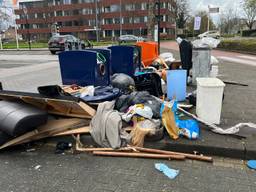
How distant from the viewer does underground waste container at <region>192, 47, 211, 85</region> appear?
7.36 metres

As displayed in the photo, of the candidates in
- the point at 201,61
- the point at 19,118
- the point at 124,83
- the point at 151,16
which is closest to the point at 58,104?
the point at 19,118

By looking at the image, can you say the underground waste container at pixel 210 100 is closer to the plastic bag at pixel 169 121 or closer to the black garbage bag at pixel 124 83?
the plastic bag at pixel 169 121

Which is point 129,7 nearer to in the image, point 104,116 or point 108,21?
point 108,21

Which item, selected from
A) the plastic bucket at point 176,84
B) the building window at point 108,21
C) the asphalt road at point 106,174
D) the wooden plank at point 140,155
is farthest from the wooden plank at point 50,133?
the building window at point 108,21

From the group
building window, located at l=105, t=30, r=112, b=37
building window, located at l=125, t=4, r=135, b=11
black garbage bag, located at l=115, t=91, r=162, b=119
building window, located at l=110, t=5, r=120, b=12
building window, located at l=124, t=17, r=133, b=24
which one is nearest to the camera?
black garbage bag, located at l=115, t=91, r=162, b=119

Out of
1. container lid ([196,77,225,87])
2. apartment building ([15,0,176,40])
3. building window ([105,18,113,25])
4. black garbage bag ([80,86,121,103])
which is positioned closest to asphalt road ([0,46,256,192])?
black garbage bag ([80,86,121,103])

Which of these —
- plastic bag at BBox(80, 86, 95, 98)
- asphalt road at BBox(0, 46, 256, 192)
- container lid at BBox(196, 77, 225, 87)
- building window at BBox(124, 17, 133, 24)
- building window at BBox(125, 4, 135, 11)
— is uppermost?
building window at BBox(125, 4, 135, 11)

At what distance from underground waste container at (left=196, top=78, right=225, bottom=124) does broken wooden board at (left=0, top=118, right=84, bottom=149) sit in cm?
200

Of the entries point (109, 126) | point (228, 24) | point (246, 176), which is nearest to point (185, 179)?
point (246, 176)

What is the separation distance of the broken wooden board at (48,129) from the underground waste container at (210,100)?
2.00m

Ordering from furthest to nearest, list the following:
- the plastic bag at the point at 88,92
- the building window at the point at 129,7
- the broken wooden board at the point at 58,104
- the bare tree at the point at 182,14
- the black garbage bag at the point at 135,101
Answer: the building window at the point at 129,7 → the bare tree at the point at 182,14 → the plastic bag at the point at 88,92 → the black garbage bag at the point at 135,101 → the broken wooden board at the point at 58,104

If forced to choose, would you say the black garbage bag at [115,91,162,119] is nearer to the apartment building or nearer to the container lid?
the container lid

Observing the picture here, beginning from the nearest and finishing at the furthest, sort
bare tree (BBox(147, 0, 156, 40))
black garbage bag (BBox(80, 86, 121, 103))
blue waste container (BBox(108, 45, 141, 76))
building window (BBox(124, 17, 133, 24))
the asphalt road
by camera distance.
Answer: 1. the asphalt road
2. black garbage bag (BBox(80, 86, 121, 103))
3. blue waste container (BBox(108, 45, 141, 76))
4. bare tree (BBox(147, 0, 156, 40))
5. building window (BBox(124, 17, 133, 24))

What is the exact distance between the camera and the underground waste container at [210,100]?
14.3 ft
